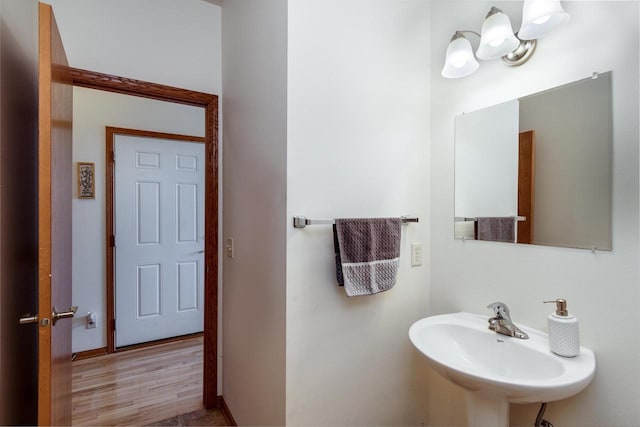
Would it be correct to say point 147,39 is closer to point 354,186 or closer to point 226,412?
point 354,186

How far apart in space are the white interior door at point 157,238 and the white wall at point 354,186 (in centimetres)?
226

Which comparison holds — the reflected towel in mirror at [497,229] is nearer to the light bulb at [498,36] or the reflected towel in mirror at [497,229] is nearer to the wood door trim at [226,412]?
the light bulb at [498,36]

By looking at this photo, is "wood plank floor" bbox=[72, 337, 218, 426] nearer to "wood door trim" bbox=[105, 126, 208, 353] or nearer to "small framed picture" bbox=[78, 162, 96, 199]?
"wood door trim" bbox=[105, 126, 208, 353]

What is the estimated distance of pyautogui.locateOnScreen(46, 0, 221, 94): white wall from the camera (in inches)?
66.6

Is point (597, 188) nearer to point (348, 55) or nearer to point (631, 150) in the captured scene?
point (631, 150)

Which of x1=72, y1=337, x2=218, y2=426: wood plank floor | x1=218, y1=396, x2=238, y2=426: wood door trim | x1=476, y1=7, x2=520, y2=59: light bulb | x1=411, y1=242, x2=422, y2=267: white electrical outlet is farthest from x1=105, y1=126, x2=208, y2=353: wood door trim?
x1=476, y1=7, x2=520, y2=59: light bulb

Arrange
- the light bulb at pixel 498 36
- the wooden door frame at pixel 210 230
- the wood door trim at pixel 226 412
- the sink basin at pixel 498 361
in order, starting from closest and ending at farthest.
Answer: the sink basin at pixel 498 361 → the light bulb at pixel 498 36 → the wood door trim at pixel 226 412 → the wooden door frame at pixel 210 230

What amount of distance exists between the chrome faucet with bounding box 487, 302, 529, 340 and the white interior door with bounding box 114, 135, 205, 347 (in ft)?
9.12

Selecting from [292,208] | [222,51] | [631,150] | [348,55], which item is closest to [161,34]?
[222,51]

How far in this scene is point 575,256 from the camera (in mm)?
1081

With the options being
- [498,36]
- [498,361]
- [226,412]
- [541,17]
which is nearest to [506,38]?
[498,36]

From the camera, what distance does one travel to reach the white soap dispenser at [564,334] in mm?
998

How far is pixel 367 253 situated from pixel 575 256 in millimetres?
739

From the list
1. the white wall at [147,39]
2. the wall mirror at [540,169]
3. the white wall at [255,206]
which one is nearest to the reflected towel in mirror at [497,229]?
the wall mirror at [540,169]
